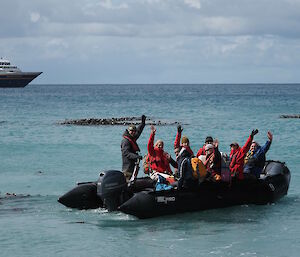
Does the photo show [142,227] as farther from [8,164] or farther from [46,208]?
[8,164]

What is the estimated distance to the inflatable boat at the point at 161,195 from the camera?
52.5ft

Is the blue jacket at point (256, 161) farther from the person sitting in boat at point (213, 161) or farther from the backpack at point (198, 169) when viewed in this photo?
the backpack at point (198, 169)

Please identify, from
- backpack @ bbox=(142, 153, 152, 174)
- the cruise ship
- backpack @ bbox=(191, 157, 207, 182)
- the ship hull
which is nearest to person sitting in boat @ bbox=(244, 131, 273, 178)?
backpack @ bbox=(191, 157, 207, 182)

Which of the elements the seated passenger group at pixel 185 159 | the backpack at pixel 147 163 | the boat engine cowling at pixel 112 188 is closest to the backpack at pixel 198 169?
the seated passenger group at pixel 185 159

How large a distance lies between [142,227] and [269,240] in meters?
2.86

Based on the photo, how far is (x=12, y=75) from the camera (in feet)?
493

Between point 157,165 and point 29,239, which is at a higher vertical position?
point 157,165

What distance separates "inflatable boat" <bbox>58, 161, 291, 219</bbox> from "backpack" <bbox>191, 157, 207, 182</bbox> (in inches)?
12.8

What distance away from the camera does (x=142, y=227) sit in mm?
15883

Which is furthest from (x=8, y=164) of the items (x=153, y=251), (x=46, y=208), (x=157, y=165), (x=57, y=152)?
(x=153, y=251)

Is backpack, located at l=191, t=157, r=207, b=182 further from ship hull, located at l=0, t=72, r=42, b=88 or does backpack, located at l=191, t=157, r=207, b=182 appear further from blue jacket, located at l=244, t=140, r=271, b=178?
ship hull, located at l=0, t=72, r=42, b=88

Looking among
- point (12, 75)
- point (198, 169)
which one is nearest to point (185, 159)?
point (198, 169)

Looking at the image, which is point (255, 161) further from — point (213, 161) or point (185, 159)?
point (185, 159)

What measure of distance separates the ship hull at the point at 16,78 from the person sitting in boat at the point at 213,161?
13610cm
